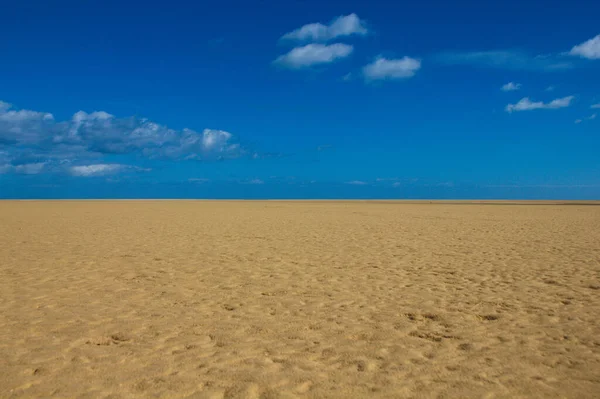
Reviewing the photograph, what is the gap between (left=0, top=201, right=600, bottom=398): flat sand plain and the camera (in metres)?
4.41

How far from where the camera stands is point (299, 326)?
20.4 ft

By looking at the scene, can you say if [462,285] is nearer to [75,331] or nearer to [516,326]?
[516,326]

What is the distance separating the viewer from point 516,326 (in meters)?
6.22

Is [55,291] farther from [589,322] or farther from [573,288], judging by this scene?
[573,288]

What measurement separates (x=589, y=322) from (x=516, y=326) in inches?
44.7

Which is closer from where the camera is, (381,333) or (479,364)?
(479,364)

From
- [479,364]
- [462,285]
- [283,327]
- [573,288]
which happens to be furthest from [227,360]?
[573,288]

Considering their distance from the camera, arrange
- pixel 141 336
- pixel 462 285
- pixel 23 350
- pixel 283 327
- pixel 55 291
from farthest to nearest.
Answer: pixel 462 285
pixel 55 291
pixel 283 327
pixel 141 336
pixel 23 350

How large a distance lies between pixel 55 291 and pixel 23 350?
3223 mm

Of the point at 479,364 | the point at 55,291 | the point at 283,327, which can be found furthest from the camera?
the point at 55,291

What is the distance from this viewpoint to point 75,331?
5.95m

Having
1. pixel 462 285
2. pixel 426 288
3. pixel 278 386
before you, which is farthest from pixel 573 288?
pixel 278 386

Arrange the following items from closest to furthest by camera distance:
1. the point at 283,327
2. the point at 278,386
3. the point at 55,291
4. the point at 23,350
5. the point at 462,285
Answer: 1. the point at 278,386
2. the point at 23,350
3. the point at 283,327
4. the point at 55,291
5. the point at 462,285

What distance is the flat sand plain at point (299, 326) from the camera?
4406 mm
